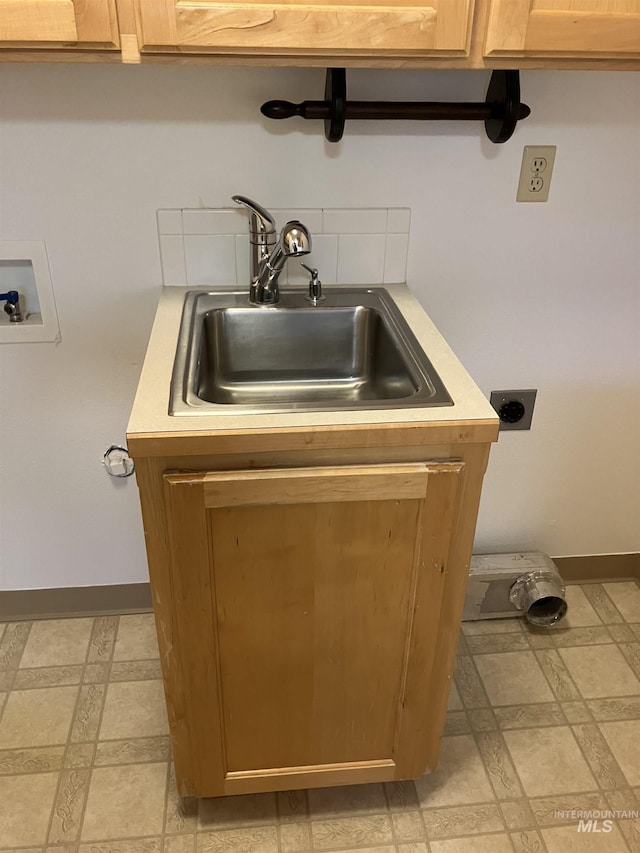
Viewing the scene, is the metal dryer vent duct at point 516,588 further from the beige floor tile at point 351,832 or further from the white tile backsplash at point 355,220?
the white tile backsplash at point 355,220

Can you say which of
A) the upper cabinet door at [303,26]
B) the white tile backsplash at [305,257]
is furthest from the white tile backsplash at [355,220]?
the upper cabinet door at [303,26]

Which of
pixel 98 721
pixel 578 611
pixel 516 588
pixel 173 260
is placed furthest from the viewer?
pixel 578 611

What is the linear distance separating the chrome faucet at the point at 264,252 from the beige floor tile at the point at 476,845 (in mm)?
1116

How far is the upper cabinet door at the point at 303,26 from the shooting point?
1028 mm

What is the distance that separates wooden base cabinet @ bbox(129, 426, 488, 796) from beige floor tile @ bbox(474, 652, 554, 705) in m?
0.40

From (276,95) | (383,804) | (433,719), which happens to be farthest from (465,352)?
(383,804)

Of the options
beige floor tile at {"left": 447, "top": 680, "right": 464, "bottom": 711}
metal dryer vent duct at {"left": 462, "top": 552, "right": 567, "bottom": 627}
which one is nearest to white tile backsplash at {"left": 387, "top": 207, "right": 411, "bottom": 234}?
metal dryer vent duct at {"left": 462, "top": 552, "right": 567, "bottom": 627}

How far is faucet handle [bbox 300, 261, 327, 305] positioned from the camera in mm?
1473

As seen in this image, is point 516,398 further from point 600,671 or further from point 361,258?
point 600,671

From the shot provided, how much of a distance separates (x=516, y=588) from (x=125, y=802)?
1045 millimetres

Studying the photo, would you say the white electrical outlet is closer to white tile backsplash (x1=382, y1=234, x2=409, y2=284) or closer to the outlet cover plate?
white tile backsplash (x1=382, y1=234, x2=409, y2=284)

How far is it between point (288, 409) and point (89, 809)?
965 mm

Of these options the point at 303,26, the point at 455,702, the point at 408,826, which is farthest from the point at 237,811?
the point at 303,26

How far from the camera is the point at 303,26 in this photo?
1.04 metres
